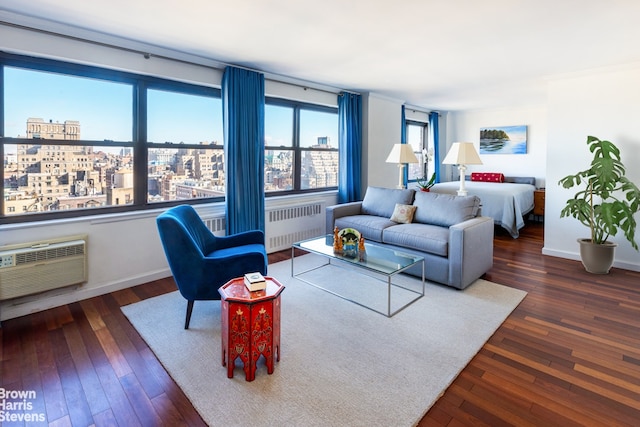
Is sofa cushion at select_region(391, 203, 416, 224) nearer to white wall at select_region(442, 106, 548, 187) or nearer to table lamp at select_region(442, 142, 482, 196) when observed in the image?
table lamp at select_region(442, 142, 482, 196)

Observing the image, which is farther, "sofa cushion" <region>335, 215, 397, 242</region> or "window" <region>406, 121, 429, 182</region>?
"window" <region>406, 121, 429, 182</region>

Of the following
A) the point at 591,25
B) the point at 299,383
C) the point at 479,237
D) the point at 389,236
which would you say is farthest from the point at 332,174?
the point at 299,383

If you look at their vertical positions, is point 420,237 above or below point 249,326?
above

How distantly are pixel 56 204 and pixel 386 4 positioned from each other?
10.8 feet

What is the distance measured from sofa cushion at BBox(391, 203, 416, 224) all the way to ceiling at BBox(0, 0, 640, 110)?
170 centimetres

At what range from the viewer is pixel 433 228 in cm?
381

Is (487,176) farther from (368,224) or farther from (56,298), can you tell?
(56,298)

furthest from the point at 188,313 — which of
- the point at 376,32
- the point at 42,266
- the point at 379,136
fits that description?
the point at 379,136

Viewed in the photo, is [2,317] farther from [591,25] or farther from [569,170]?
[569,170]

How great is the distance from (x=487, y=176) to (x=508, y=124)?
1217 millimetres

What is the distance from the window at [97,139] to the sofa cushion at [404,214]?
7.70ft

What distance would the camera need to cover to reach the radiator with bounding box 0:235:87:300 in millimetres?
2736

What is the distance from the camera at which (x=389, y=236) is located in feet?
12.7

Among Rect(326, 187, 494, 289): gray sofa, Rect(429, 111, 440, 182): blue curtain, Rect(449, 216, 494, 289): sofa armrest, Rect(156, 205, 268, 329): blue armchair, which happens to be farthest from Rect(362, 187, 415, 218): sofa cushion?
Rect(429, 111, 440, 182): blue curtain
